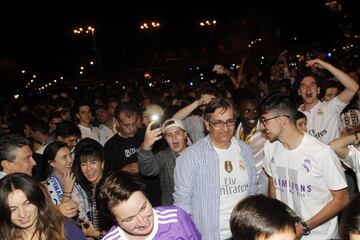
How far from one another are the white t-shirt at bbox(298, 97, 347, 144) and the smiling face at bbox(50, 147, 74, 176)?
3.54 m

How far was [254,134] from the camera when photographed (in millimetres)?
5039

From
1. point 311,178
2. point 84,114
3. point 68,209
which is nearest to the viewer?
point 311,178

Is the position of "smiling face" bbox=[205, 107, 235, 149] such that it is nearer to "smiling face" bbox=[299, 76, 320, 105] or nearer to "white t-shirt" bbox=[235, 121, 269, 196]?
"white t-shirt" bbox=[235, 121, 269, 196]

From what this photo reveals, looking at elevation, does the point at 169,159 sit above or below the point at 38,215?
above

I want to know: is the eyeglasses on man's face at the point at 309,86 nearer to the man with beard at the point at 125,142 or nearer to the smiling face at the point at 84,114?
the man with beard at the point at 125,142

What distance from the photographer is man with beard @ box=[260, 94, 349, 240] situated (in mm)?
3525

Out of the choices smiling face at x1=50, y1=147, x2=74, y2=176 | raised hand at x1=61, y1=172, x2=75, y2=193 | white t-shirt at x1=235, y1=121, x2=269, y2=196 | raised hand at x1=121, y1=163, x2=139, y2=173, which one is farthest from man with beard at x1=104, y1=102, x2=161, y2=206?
white t-shirt at x1=235, y1=121, x2=269, y2=196

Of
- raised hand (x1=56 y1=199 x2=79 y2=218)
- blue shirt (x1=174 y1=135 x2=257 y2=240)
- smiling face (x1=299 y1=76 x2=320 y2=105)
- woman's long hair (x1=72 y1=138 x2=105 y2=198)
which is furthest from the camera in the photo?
smiling face (x1=299 y1=76 x2=320 y2=105)

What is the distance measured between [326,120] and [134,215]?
4092mm

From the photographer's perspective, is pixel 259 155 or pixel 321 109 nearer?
pixel 259 155

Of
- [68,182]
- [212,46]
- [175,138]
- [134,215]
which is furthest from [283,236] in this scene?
[212,46]

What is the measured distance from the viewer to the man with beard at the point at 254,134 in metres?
4.57

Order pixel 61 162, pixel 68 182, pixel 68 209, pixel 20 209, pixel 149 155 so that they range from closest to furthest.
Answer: pixel 20 209 → pixel 68 209 → pixel 68 182 → pixel 149 155 → pixel 61 162

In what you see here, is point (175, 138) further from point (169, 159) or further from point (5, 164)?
point (5, 164)
